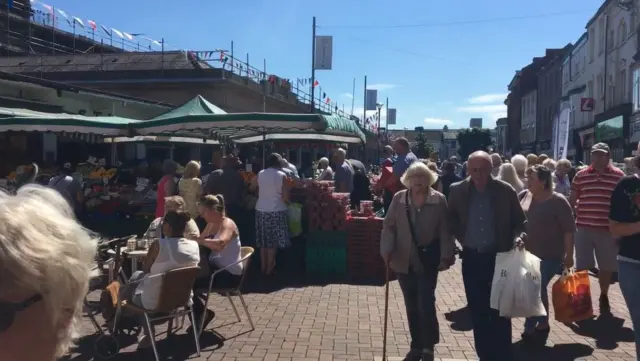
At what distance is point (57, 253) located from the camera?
5.41 ft

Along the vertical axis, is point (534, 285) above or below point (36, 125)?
below

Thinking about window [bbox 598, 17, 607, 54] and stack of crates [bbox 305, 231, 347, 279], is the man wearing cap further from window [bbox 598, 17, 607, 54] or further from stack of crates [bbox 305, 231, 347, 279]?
window [bbox 598, 17, 607, 54]

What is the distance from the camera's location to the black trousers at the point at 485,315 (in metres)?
5.22

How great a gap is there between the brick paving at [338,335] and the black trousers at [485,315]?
41cm

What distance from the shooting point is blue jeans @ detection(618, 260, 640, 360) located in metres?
4.37

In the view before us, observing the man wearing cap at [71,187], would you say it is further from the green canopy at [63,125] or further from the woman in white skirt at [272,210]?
the woman in white skirt at [272,210]

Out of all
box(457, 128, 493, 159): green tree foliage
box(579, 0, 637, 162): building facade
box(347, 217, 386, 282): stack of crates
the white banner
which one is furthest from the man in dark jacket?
box(457, 128, 493, 159): green tree foliage

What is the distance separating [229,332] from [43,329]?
4819mm

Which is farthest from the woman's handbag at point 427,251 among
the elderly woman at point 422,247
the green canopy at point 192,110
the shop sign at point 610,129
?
the shop sign at point 610,129

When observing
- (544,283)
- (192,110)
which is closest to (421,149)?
(192,110)

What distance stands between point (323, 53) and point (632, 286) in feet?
69.7

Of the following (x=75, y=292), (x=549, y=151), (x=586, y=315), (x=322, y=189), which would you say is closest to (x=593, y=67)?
(x=549, y=151)

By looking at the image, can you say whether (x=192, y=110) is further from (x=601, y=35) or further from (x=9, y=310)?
(x=601, y=35)

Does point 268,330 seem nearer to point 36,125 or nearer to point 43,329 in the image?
point 43,329
